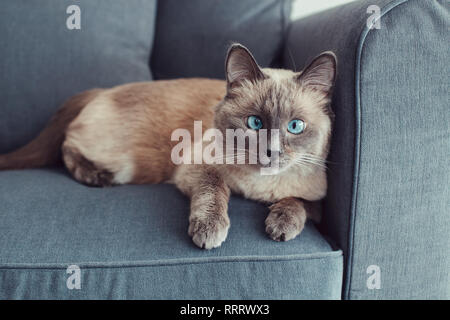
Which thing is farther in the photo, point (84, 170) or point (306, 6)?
point (306, 6)

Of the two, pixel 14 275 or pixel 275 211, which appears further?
pixel 275 211

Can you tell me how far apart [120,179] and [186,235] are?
1.95 feet

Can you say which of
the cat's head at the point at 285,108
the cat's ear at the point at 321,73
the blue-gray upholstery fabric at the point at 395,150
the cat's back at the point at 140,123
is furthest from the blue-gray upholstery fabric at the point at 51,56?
the blue-gray upholstery fabric at the point at 395,150

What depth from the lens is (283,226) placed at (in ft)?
3.34

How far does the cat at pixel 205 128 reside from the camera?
1074mm

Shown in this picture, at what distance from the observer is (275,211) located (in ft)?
3.59

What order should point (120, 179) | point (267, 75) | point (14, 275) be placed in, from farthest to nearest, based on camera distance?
point (120, 179), point (267, 75), point (14, 275)

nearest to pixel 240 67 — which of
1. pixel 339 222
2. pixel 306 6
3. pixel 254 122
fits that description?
pixel 254 122

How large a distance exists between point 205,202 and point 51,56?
1102mm

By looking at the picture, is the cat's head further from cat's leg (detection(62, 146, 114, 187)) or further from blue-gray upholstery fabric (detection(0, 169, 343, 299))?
A: cat's leg (detection(62, 146, 114, 187))

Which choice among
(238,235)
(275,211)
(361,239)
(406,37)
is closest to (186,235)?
(238,235)

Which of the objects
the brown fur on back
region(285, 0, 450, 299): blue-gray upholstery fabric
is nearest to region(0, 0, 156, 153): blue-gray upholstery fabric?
the brown fur on back

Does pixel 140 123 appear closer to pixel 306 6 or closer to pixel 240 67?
pixel 240 67
